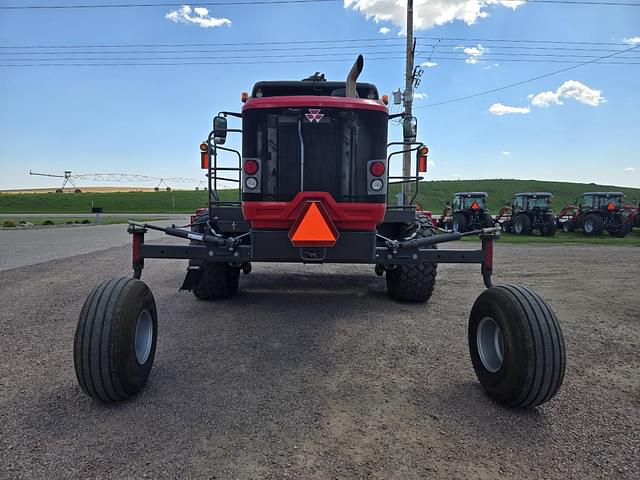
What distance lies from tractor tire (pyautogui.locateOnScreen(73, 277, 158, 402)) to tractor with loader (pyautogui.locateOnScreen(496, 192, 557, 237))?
20.9 meters

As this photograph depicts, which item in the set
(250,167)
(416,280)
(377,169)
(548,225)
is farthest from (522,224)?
(250,167)

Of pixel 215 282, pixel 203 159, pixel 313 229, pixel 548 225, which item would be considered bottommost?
pixel 215 282

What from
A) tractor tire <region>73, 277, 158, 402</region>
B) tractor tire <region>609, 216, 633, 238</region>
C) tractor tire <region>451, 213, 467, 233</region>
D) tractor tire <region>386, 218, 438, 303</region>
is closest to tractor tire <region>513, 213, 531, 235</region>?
tractor tire <region>451, 213, 467, 233</region>

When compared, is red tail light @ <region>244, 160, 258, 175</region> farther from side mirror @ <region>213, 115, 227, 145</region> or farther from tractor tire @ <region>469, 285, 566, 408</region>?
tractor tire @ <region>469, 285, 566, 408</region>

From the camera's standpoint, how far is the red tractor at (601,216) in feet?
67.5

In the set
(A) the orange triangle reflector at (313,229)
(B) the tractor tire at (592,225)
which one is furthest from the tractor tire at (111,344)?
(B) the tractor tire at (592,225)

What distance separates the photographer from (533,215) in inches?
836

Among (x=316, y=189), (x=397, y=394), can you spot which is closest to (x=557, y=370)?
(x=397, y=394)

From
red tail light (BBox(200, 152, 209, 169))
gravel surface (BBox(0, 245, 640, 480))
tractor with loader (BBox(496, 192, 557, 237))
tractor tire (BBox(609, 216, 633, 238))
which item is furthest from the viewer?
tractor with loader (BBox(496, 192, 557, 237))

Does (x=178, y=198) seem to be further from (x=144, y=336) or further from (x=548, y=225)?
(x=144, y=336)

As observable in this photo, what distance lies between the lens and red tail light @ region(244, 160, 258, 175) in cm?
395

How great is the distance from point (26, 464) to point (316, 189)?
112 inches

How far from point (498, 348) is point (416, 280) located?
2582 millimetres

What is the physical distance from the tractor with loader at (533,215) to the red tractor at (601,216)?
185 cm
